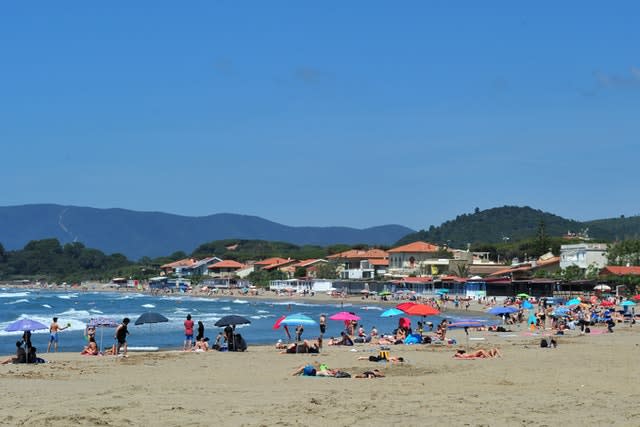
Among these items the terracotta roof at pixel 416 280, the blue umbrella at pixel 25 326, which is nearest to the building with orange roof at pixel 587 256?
the terracotta roof at pixel 416 280

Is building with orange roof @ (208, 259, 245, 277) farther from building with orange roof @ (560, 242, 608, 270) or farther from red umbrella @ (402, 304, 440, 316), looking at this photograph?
red umbrella @ (402, 304, 440, 316)

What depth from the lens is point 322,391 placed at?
15.0 m

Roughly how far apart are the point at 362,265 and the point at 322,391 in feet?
324

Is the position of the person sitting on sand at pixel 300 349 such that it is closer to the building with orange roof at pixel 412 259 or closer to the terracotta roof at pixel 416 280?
the terracotta roof at pixel 416 280

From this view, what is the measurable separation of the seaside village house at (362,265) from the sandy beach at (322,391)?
87.1 metres

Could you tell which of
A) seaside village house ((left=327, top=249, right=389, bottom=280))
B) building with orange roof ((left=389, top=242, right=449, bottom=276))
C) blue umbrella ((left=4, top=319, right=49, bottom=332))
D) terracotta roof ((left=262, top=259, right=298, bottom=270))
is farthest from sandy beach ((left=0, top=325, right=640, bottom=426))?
terracotta roof ((left=262, top=259, right=298, bottom=270))

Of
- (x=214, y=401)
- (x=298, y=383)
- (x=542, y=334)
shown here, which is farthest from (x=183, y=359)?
(x=542, y=334)

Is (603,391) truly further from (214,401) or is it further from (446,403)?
(214,401)

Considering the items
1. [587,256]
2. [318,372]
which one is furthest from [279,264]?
[318,372]

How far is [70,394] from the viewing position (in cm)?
1455

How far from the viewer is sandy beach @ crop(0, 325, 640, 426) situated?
1223 cm

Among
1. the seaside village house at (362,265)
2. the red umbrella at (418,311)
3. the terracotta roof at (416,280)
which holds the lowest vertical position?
the red umbrella at (418,311)

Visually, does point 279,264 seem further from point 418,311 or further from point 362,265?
point 418,311

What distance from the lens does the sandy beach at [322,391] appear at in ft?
40.1
